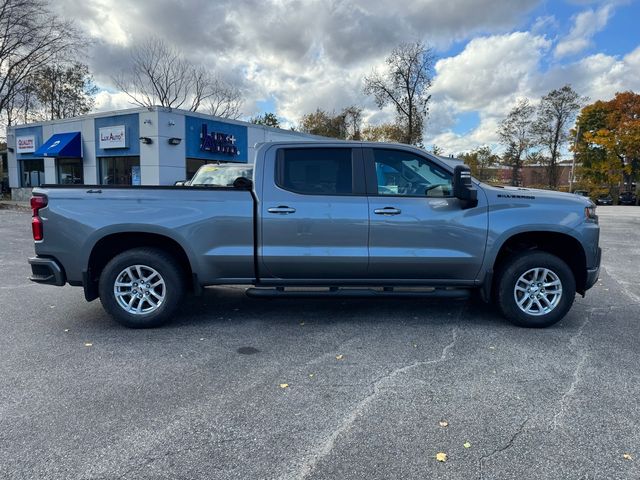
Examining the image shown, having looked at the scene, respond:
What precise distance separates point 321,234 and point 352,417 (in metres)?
2.10

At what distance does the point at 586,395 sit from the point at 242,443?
2.55 m

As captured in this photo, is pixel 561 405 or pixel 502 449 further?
pixel 561 405

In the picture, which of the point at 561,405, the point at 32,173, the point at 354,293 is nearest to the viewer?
the point at 561,405

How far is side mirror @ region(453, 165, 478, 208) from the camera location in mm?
4539

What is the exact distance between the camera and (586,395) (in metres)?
3.41

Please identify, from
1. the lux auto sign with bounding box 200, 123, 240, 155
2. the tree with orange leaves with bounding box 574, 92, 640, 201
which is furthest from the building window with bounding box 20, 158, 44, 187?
the tree with orange leaves with bounding box 574, 92, 640, 201

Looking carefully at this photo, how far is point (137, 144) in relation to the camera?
2134 centimetres

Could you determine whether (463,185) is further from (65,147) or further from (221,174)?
(65,147)

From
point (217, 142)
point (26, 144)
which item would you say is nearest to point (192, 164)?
point (217, 142)

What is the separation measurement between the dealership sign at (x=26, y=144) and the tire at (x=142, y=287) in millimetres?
27293

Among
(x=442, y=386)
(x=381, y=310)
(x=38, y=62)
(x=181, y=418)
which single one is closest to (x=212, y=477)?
(x=181, y=418)

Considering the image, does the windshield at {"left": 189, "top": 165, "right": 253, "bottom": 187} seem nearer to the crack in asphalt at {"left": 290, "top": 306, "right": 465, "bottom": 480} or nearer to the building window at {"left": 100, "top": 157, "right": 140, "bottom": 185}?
the crack in asphalt at {"left": 290, "top": 306, "right": 465, "bottom": 480}

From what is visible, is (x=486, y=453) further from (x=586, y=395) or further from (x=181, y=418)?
(x=181, y=418)

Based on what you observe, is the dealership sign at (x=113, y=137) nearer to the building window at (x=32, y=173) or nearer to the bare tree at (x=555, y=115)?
the building window at (x=32, y=173)
